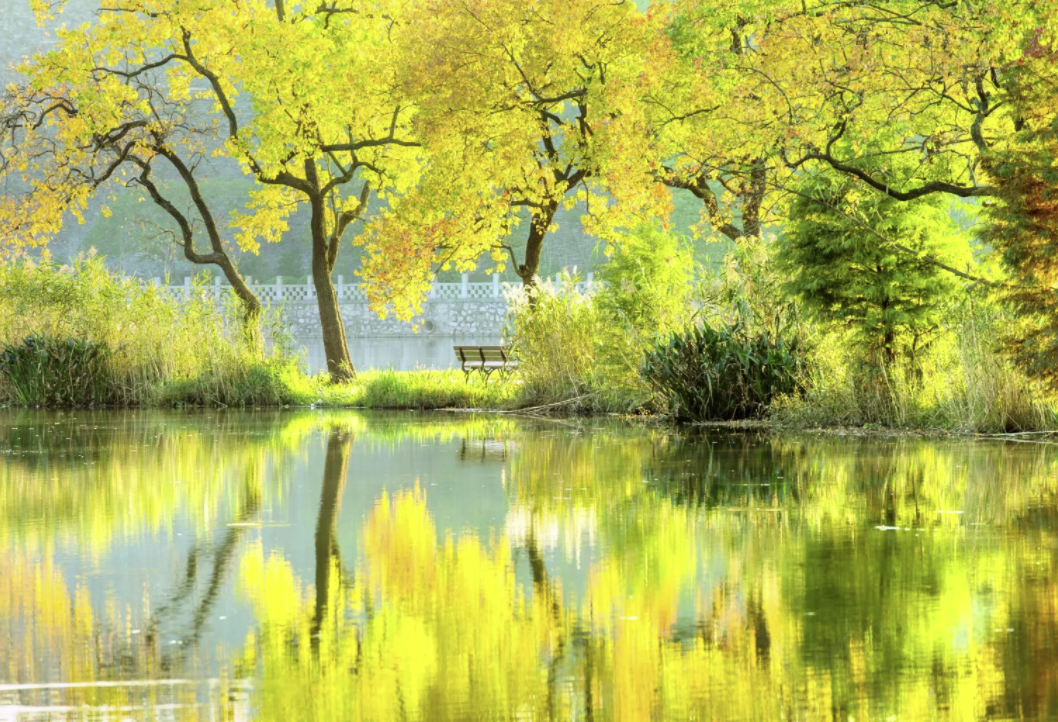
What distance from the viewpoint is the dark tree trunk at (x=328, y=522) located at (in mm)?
6034

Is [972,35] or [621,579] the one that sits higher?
[972,35]

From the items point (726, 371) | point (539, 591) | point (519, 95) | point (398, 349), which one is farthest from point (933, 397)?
point (398, 349)

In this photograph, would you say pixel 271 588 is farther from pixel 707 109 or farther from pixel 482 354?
pixel 482 354

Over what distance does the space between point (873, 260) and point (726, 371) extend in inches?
87.8

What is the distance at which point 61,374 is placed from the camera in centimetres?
2497

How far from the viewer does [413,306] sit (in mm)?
30188

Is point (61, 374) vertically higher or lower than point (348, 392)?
higher

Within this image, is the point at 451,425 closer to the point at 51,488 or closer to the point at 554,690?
the point at 51,488

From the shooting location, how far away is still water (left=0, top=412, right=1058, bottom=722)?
15.1ft

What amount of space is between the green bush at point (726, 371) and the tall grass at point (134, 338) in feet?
29.1

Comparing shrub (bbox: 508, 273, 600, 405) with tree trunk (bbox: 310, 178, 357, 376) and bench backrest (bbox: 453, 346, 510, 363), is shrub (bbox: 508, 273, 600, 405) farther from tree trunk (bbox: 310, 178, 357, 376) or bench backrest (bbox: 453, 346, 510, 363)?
tree trunk (bbox: 310, 178, 357, 376)

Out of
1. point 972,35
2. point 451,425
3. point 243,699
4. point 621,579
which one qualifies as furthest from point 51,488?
point 972,35

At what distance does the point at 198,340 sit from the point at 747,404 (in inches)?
425

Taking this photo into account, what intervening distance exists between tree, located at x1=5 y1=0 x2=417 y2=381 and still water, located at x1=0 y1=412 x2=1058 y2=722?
14.1 m
